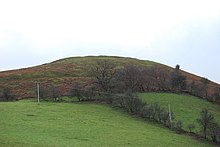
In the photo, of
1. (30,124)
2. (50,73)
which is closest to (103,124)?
(30,124)

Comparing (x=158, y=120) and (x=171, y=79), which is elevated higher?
(x=171, y=79)

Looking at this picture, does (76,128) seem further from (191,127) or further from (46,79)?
(46,79)

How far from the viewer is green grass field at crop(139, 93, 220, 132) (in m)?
60.9

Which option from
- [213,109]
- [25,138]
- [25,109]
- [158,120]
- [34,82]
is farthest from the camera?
[34,82]

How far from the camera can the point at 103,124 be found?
45.6 metres

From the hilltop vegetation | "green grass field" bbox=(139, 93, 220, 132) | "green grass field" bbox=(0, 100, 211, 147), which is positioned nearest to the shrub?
the hilltop vegetation

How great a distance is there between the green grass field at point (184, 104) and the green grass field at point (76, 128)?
10.1 m

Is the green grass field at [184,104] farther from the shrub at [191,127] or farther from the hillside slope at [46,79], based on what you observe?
the hillside slope at [46,79]

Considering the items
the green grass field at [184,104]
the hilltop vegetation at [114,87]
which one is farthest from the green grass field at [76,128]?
the green grass field at [184,104]

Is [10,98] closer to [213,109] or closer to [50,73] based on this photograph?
[50,73]

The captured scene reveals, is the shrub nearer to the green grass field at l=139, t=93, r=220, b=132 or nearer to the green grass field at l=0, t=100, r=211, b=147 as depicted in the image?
the green grass field at l=139, t=93, r=220, b=132

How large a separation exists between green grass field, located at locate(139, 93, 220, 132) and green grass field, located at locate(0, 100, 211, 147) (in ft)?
33.2

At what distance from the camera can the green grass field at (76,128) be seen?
3350 centimetres

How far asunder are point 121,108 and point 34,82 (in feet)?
84.9
